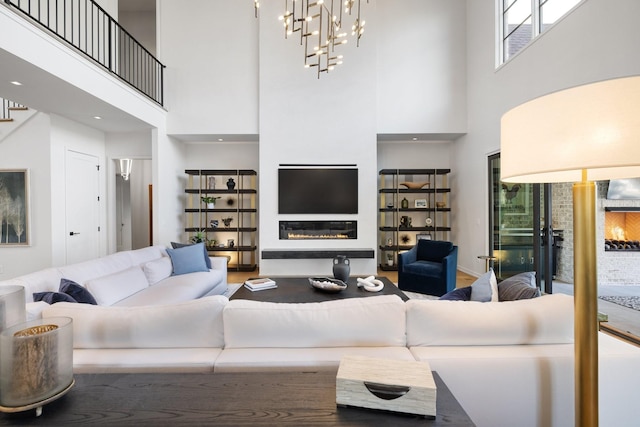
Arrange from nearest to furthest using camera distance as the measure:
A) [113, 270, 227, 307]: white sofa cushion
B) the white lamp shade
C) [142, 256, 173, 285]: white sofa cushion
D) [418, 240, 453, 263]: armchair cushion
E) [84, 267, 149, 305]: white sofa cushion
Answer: the white lamp shade, [84, 267, 149, 305]: white sofa cushion, [113, 270, 227, 307]: white sofa cushion, [142, 256, 173, 285]: white sofa cushion, [418, 240, 453, 263]: armchair cushion

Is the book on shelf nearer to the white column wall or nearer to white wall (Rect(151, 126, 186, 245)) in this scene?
the white column wall

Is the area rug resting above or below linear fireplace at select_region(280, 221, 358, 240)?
below

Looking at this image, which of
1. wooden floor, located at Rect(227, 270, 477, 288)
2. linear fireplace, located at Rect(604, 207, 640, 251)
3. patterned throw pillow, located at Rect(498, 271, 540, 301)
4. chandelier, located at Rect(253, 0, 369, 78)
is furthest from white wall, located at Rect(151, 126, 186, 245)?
linear fireplace, located at Rect(604, 207, 640, 251)

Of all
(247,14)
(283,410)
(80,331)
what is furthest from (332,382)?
(247,14)

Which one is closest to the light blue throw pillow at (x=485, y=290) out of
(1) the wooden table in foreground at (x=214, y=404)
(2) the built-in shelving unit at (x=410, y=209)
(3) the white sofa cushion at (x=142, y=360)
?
(1) the wooden table in foreground at (x=214, y=404)

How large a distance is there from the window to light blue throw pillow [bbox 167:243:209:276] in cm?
523

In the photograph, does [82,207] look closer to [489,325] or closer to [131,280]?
[131,280]

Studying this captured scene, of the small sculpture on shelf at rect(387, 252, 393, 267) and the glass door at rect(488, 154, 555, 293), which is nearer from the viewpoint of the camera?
the glass door at rect(488, 154, 555, 293)

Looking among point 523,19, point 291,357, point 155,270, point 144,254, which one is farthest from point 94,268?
point 523,19

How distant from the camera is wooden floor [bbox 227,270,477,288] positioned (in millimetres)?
5301

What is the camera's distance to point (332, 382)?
102cm

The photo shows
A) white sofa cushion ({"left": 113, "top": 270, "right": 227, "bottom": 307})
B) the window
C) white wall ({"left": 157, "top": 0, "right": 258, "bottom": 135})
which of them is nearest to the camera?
white sofa cushion ({"left": 113, "top": 270, "right": 227, "bottom": 307})

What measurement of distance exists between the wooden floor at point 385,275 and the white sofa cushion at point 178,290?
1443mm

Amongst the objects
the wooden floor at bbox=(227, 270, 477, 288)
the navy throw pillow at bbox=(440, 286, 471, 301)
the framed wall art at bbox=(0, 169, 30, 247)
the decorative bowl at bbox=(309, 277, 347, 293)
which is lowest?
the wooden floor at bbox=(227, 270, 477, 288)
